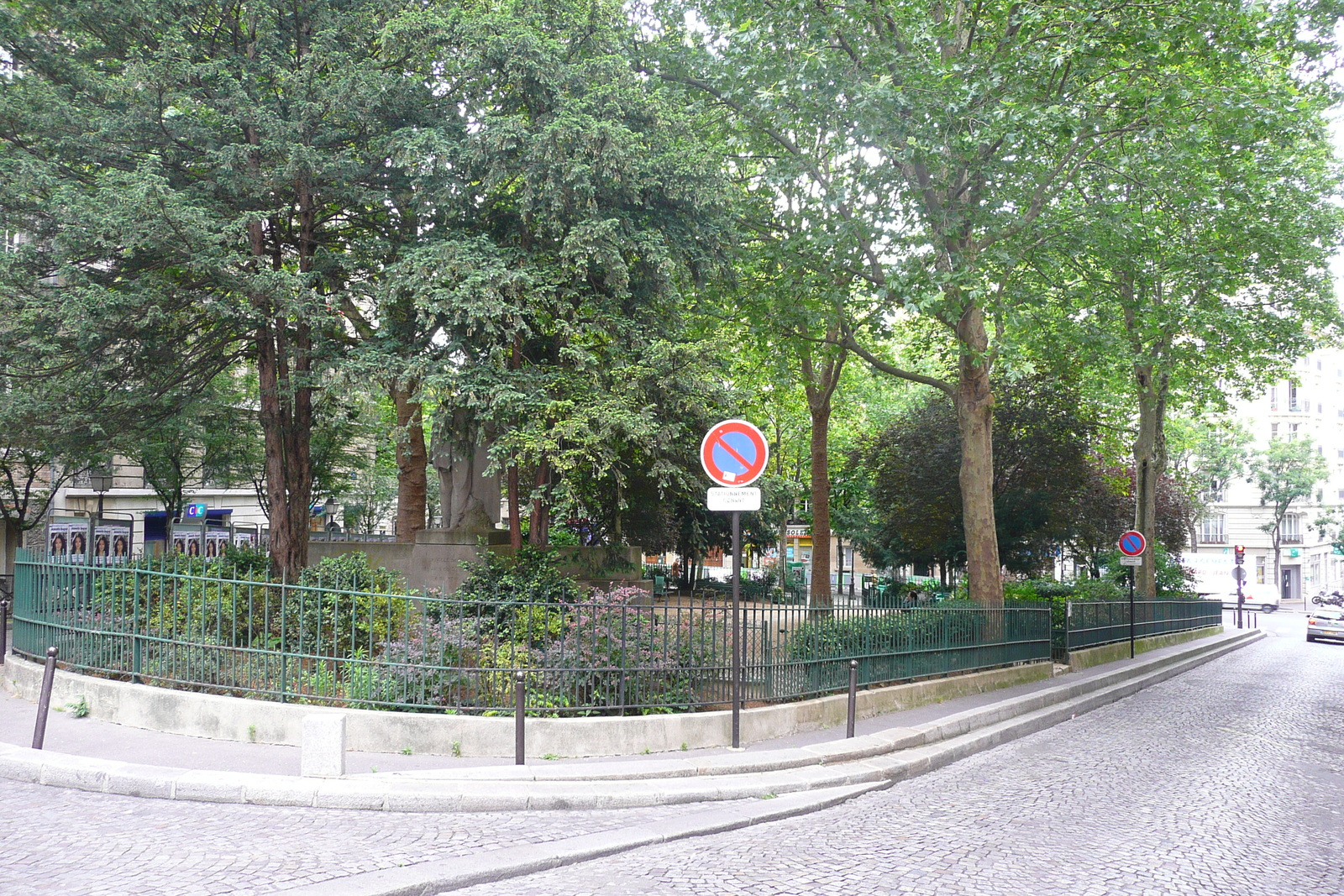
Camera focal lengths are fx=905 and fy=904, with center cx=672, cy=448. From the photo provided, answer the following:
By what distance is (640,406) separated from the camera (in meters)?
11.9

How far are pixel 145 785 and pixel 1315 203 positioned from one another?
23.2 metres

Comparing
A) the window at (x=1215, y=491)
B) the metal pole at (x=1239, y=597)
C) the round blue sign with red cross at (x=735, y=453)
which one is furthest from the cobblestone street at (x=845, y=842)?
the window at (x=1215, y=491)

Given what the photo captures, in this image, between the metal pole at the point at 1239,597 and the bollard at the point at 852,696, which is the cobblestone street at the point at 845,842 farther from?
the metal pole at the point at 1239,597

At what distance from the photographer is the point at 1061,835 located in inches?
279

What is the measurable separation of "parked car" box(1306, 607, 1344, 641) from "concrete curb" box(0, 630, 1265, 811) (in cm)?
3086

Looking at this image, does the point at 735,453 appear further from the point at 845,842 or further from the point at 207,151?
the point at 207,151

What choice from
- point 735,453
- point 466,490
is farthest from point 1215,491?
point 735,453

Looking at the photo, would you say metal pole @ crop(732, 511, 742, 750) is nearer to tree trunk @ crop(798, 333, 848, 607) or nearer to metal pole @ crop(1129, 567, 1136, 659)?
metal pole @ crop(1129, 567, 1136, 659)

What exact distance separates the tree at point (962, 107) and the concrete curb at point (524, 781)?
6.99 meters

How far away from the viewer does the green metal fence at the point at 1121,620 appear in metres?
18.3

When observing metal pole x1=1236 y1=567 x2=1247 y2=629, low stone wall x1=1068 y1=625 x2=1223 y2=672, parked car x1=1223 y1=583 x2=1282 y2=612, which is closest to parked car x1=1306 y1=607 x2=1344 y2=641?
metal pole x1=1236 y1=567 x2=1247 y2=629

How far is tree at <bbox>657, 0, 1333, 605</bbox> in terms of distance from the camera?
12625mm

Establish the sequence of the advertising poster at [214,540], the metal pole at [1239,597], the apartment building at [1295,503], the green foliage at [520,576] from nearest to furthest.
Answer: the green foliage at [520,576]
the advertising poster at [214,540]
the metal pole at [1239,597]
the apartment building at [1295,503]

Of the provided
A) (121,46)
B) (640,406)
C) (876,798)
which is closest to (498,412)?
(640,406)
